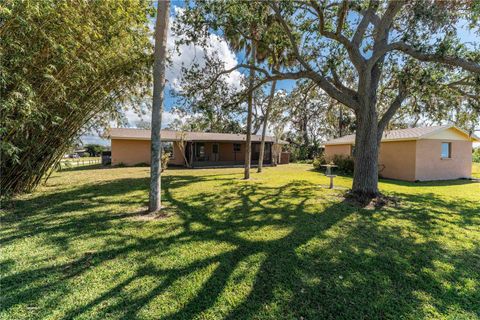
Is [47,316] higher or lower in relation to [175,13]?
lower

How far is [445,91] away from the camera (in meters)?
7.89

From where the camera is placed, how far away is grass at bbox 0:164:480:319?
2.32 meters

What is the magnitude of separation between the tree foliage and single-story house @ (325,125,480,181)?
39.5 ft

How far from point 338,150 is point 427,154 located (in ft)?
21.7

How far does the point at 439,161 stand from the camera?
12.3 meters

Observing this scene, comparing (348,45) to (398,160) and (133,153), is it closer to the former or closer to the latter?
(398,160)

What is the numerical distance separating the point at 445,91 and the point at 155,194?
1047 centimetres

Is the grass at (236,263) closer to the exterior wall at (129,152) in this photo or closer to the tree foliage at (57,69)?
the tree foliage at (57,69)

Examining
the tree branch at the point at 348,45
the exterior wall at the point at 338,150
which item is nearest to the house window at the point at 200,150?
the exterior wall at the point at 338,150

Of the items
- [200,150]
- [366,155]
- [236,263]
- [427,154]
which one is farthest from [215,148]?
[236,263]

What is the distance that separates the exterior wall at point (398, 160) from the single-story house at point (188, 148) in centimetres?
945

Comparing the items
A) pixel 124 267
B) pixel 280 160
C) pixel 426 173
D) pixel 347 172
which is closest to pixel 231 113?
pixel 124 267

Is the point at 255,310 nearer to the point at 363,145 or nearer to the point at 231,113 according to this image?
the point at 363,145

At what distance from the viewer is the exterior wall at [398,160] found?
11.9 metres
